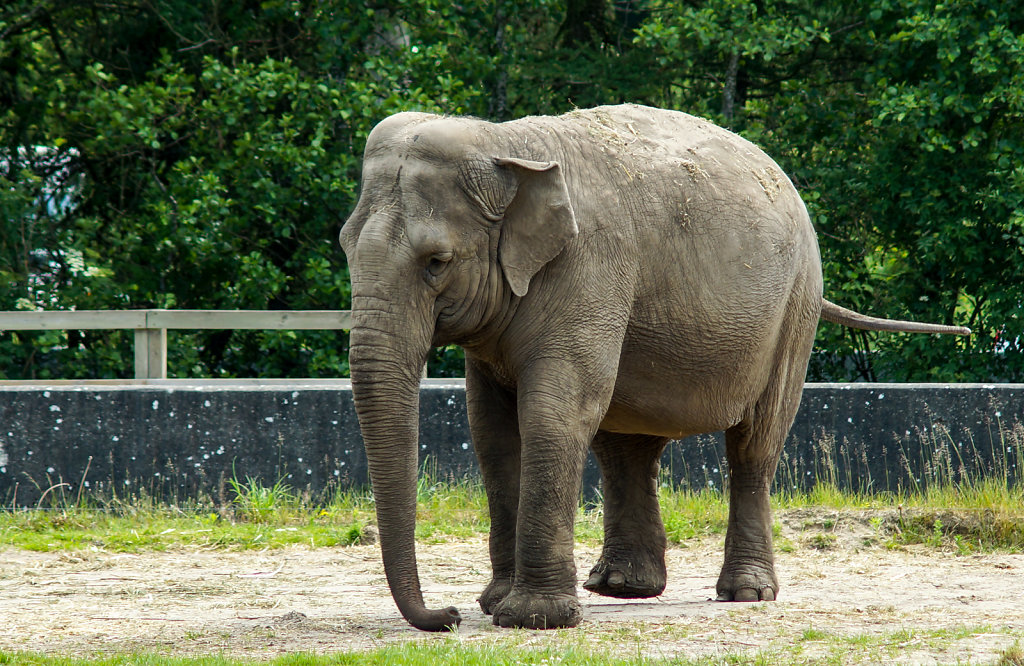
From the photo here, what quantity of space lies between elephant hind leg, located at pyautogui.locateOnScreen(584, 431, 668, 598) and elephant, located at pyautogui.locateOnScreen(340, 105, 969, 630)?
0.05m

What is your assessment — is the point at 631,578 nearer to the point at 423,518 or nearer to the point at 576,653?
the point at 576,653

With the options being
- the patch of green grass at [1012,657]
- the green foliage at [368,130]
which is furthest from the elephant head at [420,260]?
the green foliage at [368,130]

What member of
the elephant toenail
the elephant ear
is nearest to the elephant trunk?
the elephant ear

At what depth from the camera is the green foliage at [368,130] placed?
1248 centimetres

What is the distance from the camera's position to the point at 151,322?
31.8ft

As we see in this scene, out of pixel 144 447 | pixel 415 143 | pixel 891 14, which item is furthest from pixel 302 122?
pixel 415 143

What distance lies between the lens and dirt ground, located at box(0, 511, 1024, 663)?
5.26m

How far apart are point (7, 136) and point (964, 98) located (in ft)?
33.4

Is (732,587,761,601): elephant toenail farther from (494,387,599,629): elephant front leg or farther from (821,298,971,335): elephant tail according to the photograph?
(821,298,971,335): elephant tail

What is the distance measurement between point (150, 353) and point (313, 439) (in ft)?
5.32

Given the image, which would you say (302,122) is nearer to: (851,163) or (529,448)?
(851,163)

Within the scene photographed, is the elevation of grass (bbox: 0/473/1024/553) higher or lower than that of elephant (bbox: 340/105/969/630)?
lower

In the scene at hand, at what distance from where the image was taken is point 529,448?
5449 mm

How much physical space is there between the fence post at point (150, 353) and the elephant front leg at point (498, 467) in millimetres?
4439
